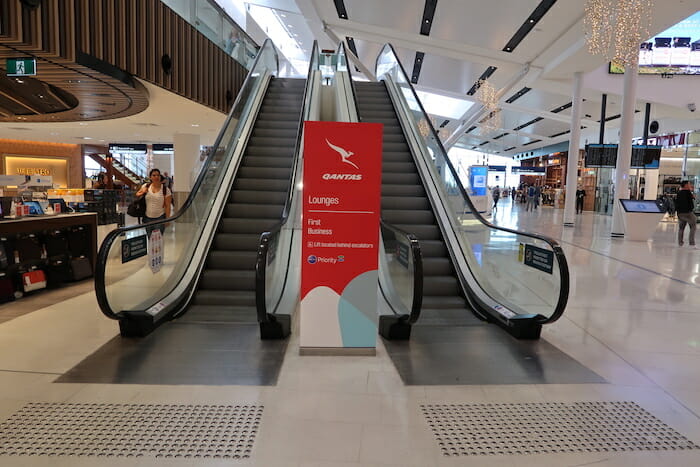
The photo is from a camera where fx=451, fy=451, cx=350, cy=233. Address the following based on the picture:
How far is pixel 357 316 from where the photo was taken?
3758 millimetres

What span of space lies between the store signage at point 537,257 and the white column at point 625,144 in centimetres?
964

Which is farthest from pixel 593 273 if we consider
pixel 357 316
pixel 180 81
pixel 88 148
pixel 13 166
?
pixel 88 148

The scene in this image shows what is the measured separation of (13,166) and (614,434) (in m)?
25.3

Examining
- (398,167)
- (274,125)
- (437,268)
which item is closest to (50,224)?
(274,125)

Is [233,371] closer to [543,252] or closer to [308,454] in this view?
[308,454]

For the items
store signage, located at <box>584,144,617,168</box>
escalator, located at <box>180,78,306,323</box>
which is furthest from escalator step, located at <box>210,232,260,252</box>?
store signage, located at <box>584,144,617,168</box>

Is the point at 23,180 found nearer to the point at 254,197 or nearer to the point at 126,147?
the point at 254,197

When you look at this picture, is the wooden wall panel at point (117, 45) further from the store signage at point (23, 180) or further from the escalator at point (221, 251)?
the escalator at point (221, 251)

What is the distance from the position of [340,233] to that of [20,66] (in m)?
5.16

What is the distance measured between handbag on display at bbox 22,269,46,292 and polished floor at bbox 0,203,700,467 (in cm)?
58

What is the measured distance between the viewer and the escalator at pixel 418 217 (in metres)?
A: 5.02

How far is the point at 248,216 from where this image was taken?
6.42 metres

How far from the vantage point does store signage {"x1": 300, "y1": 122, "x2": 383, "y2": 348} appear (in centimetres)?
361

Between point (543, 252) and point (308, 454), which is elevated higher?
point (543, 252)
